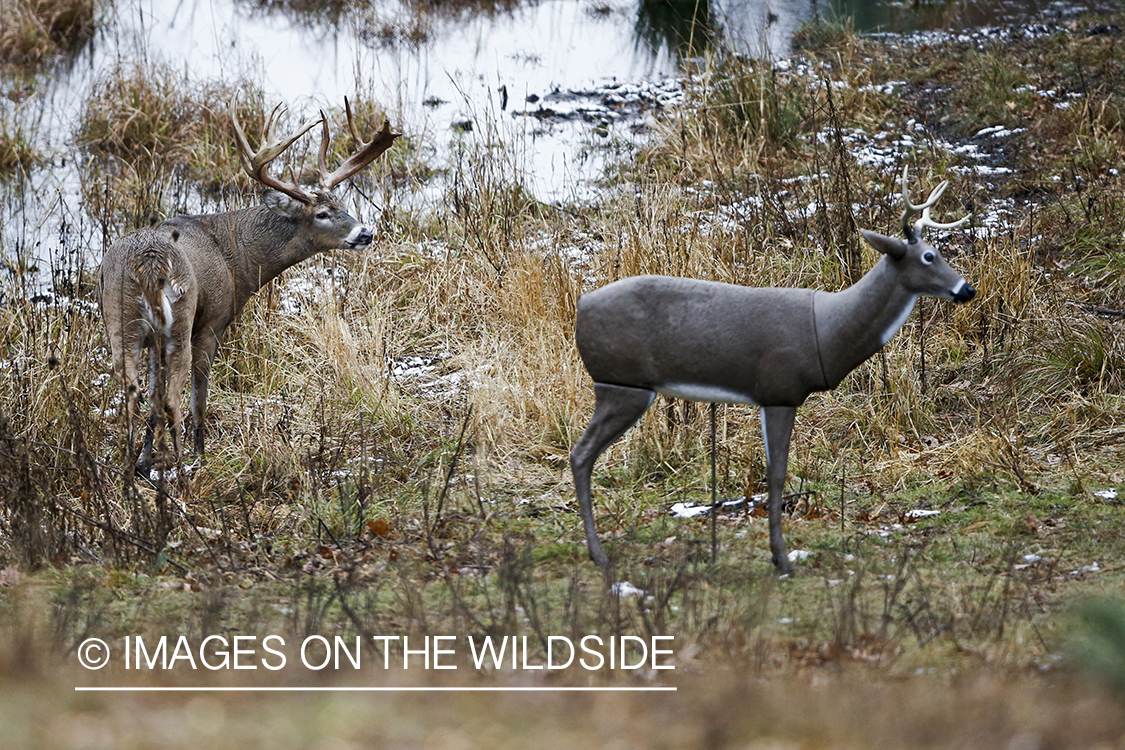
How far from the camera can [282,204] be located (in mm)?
7762

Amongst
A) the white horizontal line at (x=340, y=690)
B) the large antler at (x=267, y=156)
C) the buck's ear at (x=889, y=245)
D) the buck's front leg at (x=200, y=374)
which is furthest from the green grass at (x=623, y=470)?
the buck's ear at (x=889, y=245)

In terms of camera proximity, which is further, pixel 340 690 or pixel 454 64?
pixel 454 64

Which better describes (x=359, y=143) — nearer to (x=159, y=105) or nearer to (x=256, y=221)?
(x=256, y=221)

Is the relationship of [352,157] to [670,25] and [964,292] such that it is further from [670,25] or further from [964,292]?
[670,25]

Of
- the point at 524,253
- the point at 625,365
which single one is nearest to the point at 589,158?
the point at 524,253

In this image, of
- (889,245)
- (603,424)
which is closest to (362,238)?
(603,424)

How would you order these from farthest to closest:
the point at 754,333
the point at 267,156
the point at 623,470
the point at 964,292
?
1. the point at 267,156
2. the point at 623,470
3. the point at 754,333
4. the point at 964,292

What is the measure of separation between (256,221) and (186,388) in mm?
1201

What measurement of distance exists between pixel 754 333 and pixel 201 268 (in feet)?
13.1

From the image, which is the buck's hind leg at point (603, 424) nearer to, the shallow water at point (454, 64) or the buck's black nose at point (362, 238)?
the buck's black nose at point (362, 238)

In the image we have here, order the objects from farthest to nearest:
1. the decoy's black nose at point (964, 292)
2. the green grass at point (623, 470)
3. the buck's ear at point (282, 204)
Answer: the buck's ear at point (282, 204)
the decoy's black nose at point (964, 292)
the green grass at point (623, 470)

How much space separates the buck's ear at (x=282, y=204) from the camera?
305 inches

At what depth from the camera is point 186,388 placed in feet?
24.2

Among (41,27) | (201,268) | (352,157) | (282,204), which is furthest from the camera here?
(41,27)
